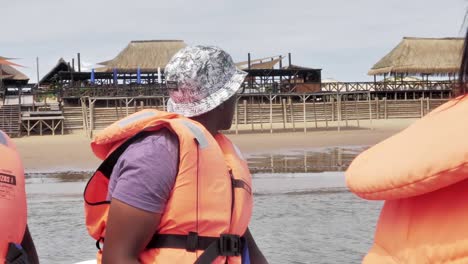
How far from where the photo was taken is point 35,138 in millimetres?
34219

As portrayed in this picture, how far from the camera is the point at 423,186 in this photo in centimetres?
122

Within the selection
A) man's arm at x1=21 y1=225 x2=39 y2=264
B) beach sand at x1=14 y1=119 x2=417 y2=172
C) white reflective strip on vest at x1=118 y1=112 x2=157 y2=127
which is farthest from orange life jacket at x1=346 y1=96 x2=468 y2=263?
beach sand at x1=14 y1=119 x2=417 y2=172

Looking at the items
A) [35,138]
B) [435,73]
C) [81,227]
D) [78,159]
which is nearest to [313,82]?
[435,73]

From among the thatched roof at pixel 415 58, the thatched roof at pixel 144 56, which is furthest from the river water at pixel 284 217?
the thatched roof at pixel 415 58

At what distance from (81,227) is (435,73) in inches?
1764

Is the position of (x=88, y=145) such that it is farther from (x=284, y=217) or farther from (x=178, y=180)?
(x=178, y=180)

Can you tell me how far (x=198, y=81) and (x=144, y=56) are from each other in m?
49.0

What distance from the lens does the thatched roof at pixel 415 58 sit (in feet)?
171

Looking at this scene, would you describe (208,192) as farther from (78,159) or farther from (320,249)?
(78,159)

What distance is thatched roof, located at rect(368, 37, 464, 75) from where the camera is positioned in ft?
171

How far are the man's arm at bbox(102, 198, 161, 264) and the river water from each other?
235 inches

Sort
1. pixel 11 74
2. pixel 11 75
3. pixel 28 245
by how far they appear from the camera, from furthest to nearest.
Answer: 1. pixel 11 74
2. pixel 11 75
3. pixel 28 245

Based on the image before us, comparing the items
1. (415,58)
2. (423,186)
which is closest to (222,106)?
(423,186)

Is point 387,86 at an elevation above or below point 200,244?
below
